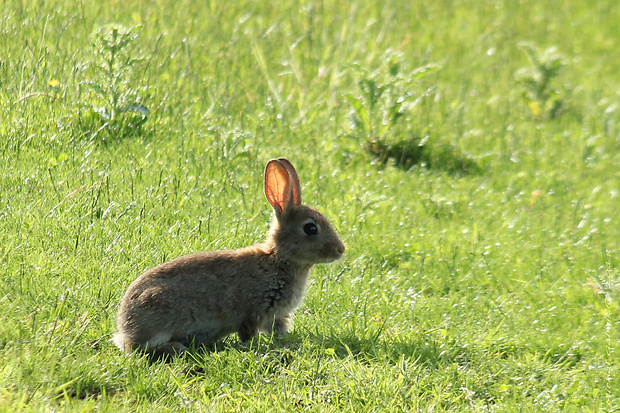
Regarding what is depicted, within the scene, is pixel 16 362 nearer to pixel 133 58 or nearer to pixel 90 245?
pixel 90 245

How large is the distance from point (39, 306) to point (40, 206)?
1115mm

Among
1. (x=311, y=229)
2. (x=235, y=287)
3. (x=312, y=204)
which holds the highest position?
(x=311, y=229)

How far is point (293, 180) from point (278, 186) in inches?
4.5

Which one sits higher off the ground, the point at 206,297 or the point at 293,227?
the point at 293,227

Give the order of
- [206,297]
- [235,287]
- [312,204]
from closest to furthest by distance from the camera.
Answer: [206,297], [235,287], [312,204]

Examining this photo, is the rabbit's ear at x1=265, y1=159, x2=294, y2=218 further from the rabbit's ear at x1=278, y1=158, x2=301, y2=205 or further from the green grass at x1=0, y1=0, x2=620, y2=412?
the green grass at x1=0, y1=0, x2=620, y2=412

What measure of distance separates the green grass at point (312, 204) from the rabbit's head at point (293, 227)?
449 millimetres

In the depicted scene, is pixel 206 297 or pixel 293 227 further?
pixel 293 227

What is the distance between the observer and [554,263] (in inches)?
279

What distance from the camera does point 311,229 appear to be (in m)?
5.80

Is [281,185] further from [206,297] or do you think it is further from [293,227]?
[206,297]

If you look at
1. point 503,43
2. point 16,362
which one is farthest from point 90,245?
point 503,43

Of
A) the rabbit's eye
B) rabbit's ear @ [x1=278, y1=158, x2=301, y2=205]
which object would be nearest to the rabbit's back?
the rabbit's eye

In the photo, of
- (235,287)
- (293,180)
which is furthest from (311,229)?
(235,287)
